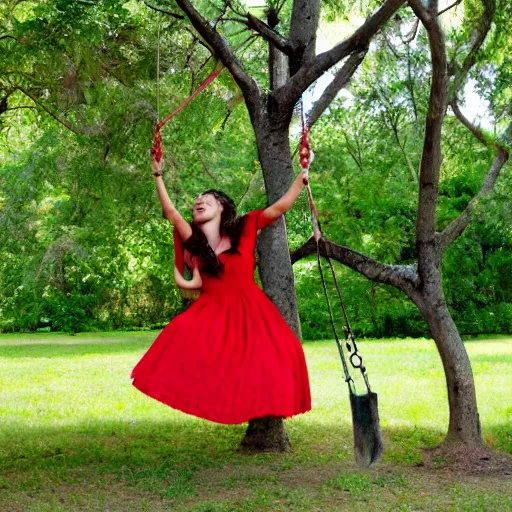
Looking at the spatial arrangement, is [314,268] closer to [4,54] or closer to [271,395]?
[4,54]

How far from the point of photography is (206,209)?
249 inches

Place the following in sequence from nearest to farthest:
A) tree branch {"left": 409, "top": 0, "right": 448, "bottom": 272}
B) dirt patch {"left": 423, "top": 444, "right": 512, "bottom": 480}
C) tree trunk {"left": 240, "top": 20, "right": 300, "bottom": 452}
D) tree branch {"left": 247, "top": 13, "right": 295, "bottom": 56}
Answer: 1. tree branch {"left": 409, "top": 0, "right": 448, "bottom": 272}
2. dirt patch {"left": 423, "top": 444, "right": 512, "bottom": 480}
3. tree trunk {"left": 240, "top": 20, "right": 300, "bottom": 452}
4. tree branch {"left": 247, "top": 13, "right": 295, "bottom": 56}

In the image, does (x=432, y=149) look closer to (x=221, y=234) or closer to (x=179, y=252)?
(x=221, y=234)

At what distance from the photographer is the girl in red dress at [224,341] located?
573cm

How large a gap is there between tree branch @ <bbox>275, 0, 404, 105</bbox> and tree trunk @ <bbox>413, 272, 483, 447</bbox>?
192 centimetres

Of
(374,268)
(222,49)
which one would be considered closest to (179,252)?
(374,268)

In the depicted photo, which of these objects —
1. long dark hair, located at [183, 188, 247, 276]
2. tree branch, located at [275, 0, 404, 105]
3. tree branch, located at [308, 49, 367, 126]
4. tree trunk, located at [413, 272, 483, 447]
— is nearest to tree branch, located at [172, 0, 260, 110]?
tree branch, located at [275, 0, 404, 105]

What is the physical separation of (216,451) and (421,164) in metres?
3.13

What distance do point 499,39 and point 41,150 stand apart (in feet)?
45.8

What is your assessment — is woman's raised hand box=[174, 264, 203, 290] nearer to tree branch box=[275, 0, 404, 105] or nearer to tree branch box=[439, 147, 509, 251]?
tree branch box=[275, 0, 404, 105]

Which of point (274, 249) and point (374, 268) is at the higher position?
point (274, 249)

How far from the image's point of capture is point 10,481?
22.8 ft

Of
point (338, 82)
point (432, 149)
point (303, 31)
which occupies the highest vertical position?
point (303, 31)

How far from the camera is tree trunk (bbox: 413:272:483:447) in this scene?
732 centimetres
